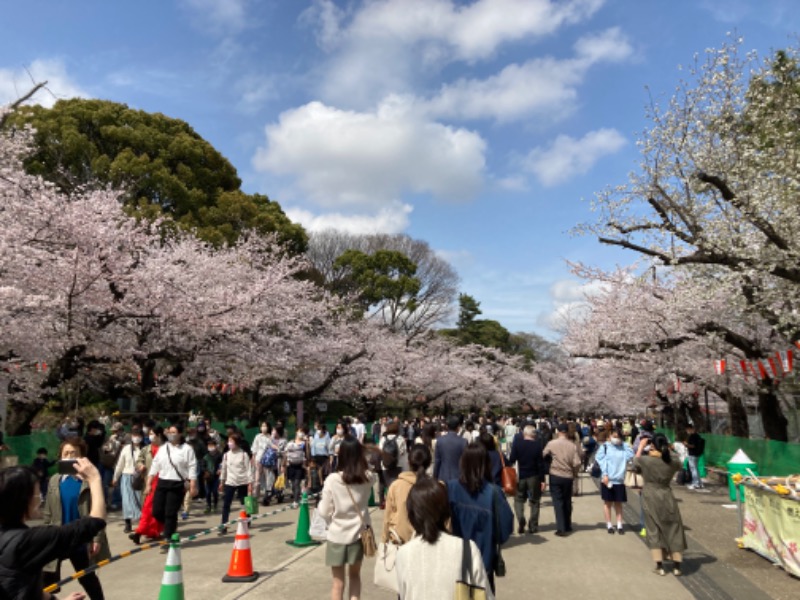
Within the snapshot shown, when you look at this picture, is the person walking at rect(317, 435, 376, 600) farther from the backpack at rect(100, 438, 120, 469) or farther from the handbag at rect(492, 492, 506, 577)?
the backpack at rect(100, 438, 120, 469)

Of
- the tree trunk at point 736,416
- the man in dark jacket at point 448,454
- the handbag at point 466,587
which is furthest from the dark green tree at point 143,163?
the handbag at point 466,587

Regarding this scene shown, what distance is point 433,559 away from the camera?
2949 millimetres

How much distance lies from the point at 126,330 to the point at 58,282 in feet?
11.8

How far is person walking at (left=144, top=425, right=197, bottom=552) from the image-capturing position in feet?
28.2

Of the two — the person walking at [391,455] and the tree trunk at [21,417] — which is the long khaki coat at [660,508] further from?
the tree trunk at [21,417]

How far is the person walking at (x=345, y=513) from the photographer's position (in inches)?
206

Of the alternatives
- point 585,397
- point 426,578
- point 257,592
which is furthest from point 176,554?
point 585,397

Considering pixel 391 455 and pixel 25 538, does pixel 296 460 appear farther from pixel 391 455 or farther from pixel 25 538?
pixel 25 538

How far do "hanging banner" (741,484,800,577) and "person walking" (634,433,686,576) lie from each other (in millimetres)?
1229

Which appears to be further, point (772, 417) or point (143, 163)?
point (143, 163)

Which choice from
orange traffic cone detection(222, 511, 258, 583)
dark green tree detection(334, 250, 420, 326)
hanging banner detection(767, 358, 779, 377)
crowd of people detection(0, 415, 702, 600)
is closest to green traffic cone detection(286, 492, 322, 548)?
crowd of people detection(0, 415, 702, 600)

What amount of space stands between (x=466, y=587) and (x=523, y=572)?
4.77 metres

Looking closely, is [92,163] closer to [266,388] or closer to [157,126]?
[157,126]

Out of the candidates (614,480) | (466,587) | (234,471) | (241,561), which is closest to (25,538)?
(466,587)
